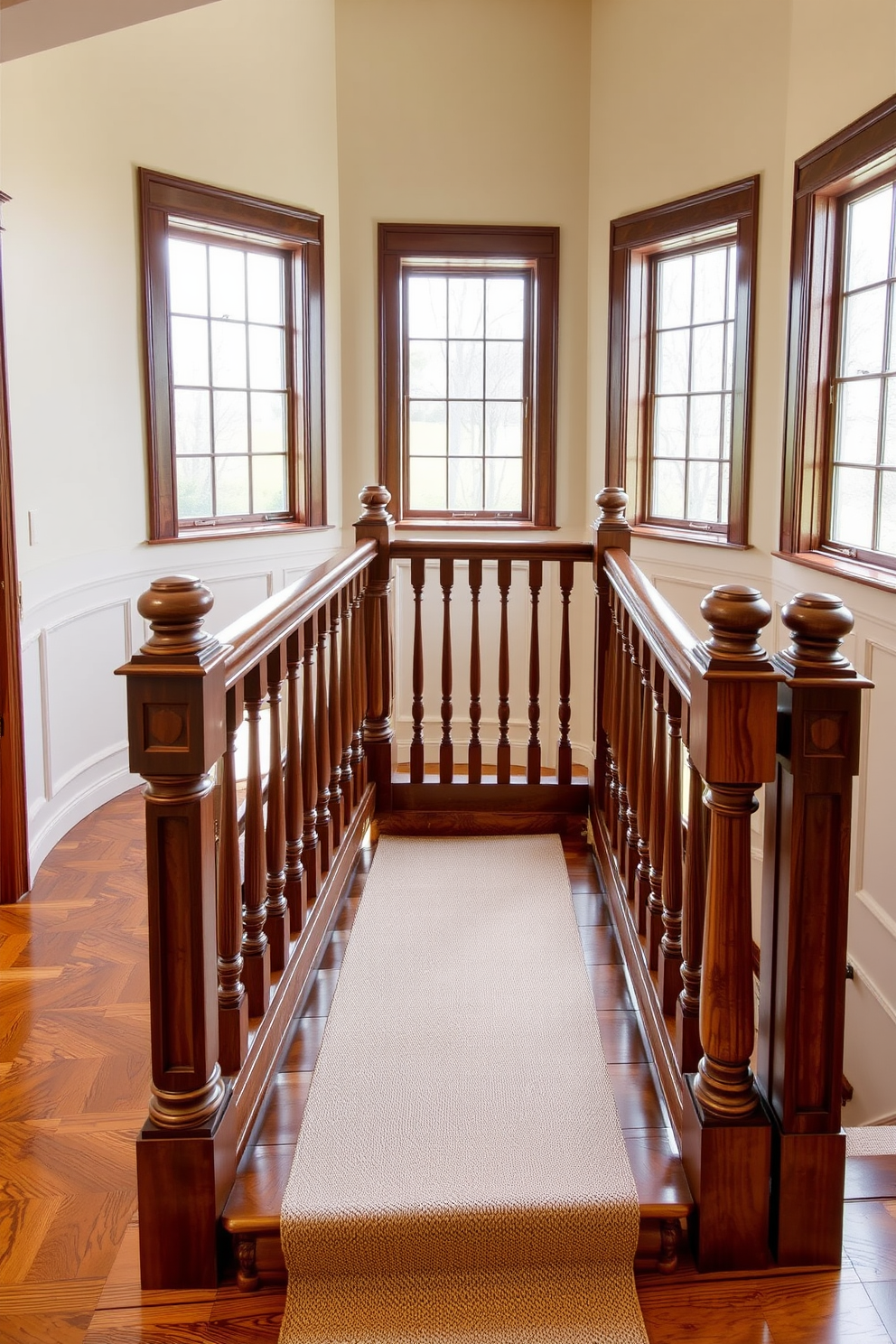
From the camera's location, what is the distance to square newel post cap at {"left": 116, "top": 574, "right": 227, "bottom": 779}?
165 cm

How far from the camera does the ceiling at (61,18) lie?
301 centimetres

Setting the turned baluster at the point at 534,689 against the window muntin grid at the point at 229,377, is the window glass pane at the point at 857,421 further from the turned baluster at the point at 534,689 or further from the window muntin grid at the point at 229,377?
the window muntin grid at the point at 229,377

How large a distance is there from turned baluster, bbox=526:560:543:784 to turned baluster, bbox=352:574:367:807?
523 mm

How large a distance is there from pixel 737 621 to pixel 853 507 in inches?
114

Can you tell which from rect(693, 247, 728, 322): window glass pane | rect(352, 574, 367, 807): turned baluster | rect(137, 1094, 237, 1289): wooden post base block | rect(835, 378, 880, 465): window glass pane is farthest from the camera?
rect(693, 247, 728, 322): window glass pane

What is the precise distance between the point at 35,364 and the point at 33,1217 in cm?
292

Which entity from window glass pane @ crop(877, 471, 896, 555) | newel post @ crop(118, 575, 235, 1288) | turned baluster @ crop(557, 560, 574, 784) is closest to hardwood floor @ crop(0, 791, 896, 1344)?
newel post @ crop(118, 575, 235, 1288)

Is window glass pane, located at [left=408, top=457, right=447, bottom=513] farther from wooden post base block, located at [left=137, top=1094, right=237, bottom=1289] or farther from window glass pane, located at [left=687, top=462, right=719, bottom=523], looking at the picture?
wooden post base block, located at [left=137, top=1094, right=237, bottom=1289]

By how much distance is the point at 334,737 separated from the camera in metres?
3.11

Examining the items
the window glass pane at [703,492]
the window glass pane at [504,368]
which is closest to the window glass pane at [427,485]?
the window glass pane at [504,368]

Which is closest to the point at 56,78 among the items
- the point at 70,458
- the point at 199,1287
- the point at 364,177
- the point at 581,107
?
the point at 70,458

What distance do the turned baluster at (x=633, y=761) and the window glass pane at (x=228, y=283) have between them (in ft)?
11.0

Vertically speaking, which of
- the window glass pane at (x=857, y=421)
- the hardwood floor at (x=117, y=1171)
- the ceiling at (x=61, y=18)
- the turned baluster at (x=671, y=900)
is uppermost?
the ceiling at (x=61, y=18)

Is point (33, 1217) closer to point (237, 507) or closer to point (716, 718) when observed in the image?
point (716, 718)
